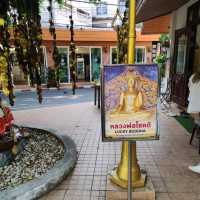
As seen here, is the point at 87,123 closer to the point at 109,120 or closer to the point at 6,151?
the point at 6,151

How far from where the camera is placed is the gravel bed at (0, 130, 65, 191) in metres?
2.61

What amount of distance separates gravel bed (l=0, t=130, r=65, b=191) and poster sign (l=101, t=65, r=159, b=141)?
1432mm

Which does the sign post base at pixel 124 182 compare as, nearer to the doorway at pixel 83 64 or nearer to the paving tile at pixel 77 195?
the paving tile at pixel 77 195

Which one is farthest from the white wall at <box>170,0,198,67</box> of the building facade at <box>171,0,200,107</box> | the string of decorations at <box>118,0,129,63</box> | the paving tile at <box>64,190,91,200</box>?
the paving tile at <box>64,190,91,200</box>

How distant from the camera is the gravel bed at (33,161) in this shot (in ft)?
8.57

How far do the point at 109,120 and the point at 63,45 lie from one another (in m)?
10.4

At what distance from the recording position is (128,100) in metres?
1.77

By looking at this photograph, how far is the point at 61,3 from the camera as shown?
340 centimetres

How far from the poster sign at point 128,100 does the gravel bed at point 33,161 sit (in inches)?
56.4

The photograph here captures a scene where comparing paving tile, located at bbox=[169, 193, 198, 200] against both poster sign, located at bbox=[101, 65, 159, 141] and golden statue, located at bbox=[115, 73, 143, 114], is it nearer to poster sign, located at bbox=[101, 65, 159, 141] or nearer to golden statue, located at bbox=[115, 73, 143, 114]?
poster sign, located at bbox=[101, 65, 159, 141]

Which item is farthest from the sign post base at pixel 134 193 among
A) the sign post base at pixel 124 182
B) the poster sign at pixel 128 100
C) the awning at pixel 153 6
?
the awning at pixel 153 6

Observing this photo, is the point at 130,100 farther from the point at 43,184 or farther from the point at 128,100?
the point at 43,184

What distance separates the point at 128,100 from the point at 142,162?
165 centimetres

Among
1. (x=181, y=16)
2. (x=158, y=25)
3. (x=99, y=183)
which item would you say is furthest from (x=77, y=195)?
(x=158, y=25)
